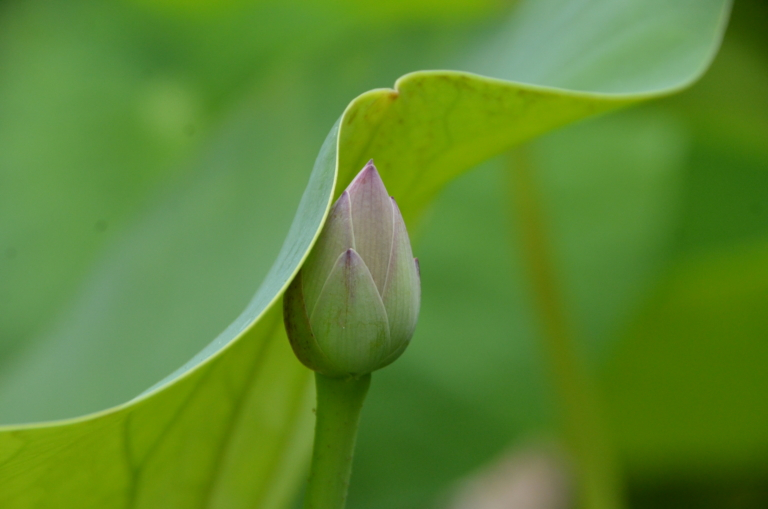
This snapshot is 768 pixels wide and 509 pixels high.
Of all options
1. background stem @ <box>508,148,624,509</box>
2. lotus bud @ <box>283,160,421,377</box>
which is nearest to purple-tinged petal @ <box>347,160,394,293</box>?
lotus bud @ <box>283,160,421,377</box>

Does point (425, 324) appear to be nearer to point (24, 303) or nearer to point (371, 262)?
point (24, 303)

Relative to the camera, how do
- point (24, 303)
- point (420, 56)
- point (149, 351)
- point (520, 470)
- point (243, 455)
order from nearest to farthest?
point (243, 455), point (149, 351), point (420, 56), point (24, 303), point (520, 470)

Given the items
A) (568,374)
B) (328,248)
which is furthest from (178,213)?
(328,248)

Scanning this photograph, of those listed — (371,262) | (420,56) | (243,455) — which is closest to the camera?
(371,262)

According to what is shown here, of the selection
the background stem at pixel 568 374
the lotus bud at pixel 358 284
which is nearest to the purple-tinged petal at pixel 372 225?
the lotus bud at pixel 358 284

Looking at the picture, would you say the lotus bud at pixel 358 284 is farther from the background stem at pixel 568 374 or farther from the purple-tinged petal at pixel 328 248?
the background stem at pixel 568 374

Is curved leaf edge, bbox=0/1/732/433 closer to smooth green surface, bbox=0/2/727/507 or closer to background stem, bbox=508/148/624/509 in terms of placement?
smooth green surface, bbox=0/2/727/507

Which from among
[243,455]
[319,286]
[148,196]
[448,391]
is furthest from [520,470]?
[319,286]
